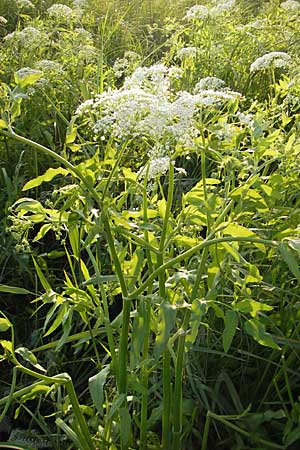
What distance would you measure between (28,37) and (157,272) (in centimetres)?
252

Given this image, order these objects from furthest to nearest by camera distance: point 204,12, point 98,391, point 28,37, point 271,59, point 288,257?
point 204,12
point 28,37
point 271,59
point 98,391
point 288,257

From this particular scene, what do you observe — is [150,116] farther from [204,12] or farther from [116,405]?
[204,12]

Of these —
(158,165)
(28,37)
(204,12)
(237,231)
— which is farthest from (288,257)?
(204,12)

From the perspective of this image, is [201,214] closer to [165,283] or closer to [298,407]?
[165,283]

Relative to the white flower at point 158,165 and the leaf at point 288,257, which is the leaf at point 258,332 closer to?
the leaf at point 288,257

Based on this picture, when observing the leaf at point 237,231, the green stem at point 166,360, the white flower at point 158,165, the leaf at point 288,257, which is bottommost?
the green stem at point 166,360

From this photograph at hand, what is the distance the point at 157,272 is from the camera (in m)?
1.57


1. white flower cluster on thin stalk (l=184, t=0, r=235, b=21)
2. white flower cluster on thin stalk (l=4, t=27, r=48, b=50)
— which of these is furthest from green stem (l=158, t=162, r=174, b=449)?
white flower cluster on thin stalk (l=184, t=0, r=235, b=21)

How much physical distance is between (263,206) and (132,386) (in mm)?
532

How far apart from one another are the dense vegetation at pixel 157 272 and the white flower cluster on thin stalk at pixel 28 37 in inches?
10.8

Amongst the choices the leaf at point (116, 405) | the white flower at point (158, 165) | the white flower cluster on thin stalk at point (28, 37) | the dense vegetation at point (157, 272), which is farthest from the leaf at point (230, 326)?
the white flower cluster on thin stalk at point (28, 37)

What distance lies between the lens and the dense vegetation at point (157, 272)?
1604 mm

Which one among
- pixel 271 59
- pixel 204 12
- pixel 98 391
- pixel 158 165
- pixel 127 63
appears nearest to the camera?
pixel 98 391

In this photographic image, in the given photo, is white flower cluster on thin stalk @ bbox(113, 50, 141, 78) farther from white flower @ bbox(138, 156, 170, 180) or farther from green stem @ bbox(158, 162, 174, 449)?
green stem @ bbox(158, 162, 174, 449)
